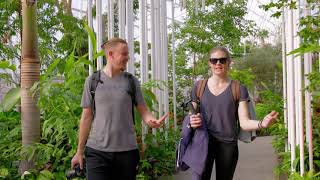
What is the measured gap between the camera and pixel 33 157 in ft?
13.8

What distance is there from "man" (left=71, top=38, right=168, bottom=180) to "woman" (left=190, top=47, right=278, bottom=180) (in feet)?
1.39

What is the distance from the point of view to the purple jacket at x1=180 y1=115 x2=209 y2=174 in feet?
11.2

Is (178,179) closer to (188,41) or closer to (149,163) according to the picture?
(149,163)

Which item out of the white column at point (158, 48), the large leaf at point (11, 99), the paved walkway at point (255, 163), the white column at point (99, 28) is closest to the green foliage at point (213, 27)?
the paved walkway at point (255, 163)

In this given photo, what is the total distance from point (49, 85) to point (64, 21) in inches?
178

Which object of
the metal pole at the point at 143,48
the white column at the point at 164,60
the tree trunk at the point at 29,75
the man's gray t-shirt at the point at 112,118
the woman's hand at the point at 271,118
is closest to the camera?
the woman's hand at the point at 271,118

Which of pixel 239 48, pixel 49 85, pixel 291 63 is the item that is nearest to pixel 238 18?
A: pixel 239 48

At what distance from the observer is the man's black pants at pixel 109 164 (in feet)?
10.3

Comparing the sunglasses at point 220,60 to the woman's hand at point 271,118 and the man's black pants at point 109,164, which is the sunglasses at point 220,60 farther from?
the man's black pants at point 109,164

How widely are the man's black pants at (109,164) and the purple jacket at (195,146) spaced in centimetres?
43

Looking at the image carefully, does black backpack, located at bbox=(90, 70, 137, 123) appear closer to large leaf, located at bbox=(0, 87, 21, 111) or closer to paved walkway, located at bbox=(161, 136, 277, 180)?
large leaf, located at bbox=(0, 87, 21, 111)

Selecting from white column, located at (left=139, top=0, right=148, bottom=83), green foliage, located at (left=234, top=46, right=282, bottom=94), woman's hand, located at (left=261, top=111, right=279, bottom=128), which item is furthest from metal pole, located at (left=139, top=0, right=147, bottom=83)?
green foliage, located at (left=234, top=46, right=282, bottom=94)

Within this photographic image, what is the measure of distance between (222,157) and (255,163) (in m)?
4.14

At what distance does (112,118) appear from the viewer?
10.3 ft
